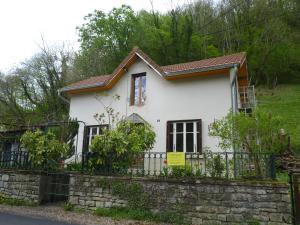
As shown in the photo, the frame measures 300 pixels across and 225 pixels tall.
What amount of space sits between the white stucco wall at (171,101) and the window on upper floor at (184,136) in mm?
223

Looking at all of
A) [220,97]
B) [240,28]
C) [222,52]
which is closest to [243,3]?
[240,28]

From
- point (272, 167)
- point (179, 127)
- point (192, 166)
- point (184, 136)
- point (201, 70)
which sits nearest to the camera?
point (272, 167)

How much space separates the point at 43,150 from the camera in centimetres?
972

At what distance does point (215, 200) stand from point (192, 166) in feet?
3.85

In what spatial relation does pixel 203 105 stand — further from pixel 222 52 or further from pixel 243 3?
pixel 243 3

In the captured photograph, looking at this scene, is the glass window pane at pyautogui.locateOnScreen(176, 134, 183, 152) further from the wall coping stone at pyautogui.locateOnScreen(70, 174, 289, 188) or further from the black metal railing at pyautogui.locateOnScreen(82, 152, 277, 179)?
the wall coping stone at pyautogui.locateOnScreen(70, 174, 289, 188)

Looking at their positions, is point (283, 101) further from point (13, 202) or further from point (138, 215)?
point (13, 202)

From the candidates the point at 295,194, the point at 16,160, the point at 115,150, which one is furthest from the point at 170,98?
the point at 295,194

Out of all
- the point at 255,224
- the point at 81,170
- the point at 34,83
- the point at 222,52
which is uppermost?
the point at 222,52

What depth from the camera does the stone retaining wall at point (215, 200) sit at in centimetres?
641

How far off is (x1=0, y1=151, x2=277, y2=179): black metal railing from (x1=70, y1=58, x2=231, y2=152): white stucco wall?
3.86 metres

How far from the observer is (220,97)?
38.9 ft

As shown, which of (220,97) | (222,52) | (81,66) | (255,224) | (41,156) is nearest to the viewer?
(255,224)

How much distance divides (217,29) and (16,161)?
24.8m
